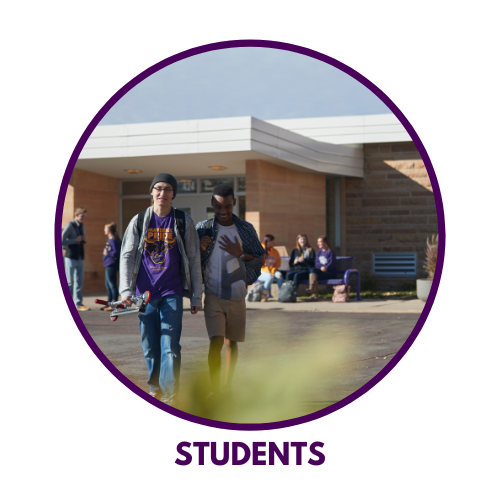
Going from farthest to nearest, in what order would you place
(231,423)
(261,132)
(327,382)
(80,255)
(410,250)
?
(410,250)
(261,132)
(80,255)
(327,382)
(231,423)

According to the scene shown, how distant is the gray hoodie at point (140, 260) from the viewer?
5316 millimetres

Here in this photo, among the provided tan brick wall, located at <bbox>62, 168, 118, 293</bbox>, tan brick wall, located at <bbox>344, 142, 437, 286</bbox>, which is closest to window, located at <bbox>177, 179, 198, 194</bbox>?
tan brick wall, located at <bbox>62, 168, 118, 293</bbox>

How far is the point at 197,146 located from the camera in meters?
15.6

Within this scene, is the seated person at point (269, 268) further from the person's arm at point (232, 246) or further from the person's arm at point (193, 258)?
the person's arm at point (193, 258)

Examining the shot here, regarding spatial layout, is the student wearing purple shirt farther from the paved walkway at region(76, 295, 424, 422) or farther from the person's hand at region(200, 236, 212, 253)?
the person's hand at region(200, 236, 212, 253)

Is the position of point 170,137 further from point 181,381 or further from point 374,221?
point 181,381

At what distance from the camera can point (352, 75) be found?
591cm

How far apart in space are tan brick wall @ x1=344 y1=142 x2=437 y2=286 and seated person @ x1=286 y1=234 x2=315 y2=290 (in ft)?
13.3

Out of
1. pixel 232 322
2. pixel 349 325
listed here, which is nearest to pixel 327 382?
pixel 232 322

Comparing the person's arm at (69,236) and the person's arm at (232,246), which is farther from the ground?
the person's arm at (69,236)

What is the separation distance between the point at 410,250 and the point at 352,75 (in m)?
13.4

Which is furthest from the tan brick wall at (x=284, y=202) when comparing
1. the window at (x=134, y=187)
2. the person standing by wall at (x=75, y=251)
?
the person standing by wall at (x=75, y=251)

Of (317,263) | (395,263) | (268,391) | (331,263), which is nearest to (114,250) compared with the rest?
(317,263)

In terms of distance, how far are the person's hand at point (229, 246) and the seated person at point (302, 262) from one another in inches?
366
